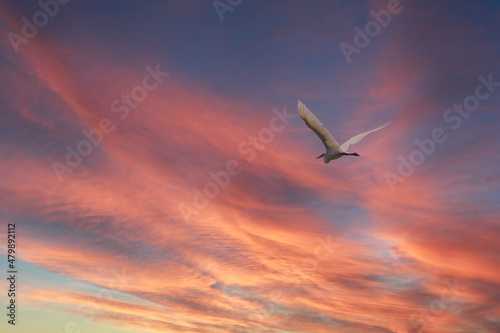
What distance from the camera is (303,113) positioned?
72.0ft

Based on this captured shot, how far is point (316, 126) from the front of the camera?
23266mm

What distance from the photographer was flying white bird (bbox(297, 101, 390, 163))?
72.1 ft

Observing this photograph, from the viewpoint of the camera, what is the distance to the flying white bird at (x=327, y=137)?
22.0m

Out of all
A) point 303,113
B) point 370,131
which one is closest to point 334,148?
point 370,131

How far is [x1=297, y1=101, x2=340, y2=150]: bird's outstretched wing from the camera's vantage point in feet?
71.4

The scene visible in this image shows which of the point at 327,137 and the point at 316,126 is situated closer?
the point at 316,126

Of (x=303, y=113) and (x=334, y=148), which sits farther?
(x=334, y=148)

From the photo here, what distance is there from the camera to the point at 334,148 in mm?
25578

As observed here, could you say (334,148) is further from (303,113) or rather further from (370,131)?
(303,113)

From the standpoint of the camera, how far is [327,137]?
81.1ft

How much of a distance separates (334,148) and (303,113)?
15.8 feet

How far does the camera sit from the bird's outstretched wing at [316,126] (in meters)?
21.8

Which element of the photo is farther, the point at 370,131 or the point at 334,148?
the point at 334,148

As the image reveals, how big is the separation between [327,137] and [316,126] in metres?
1.83
